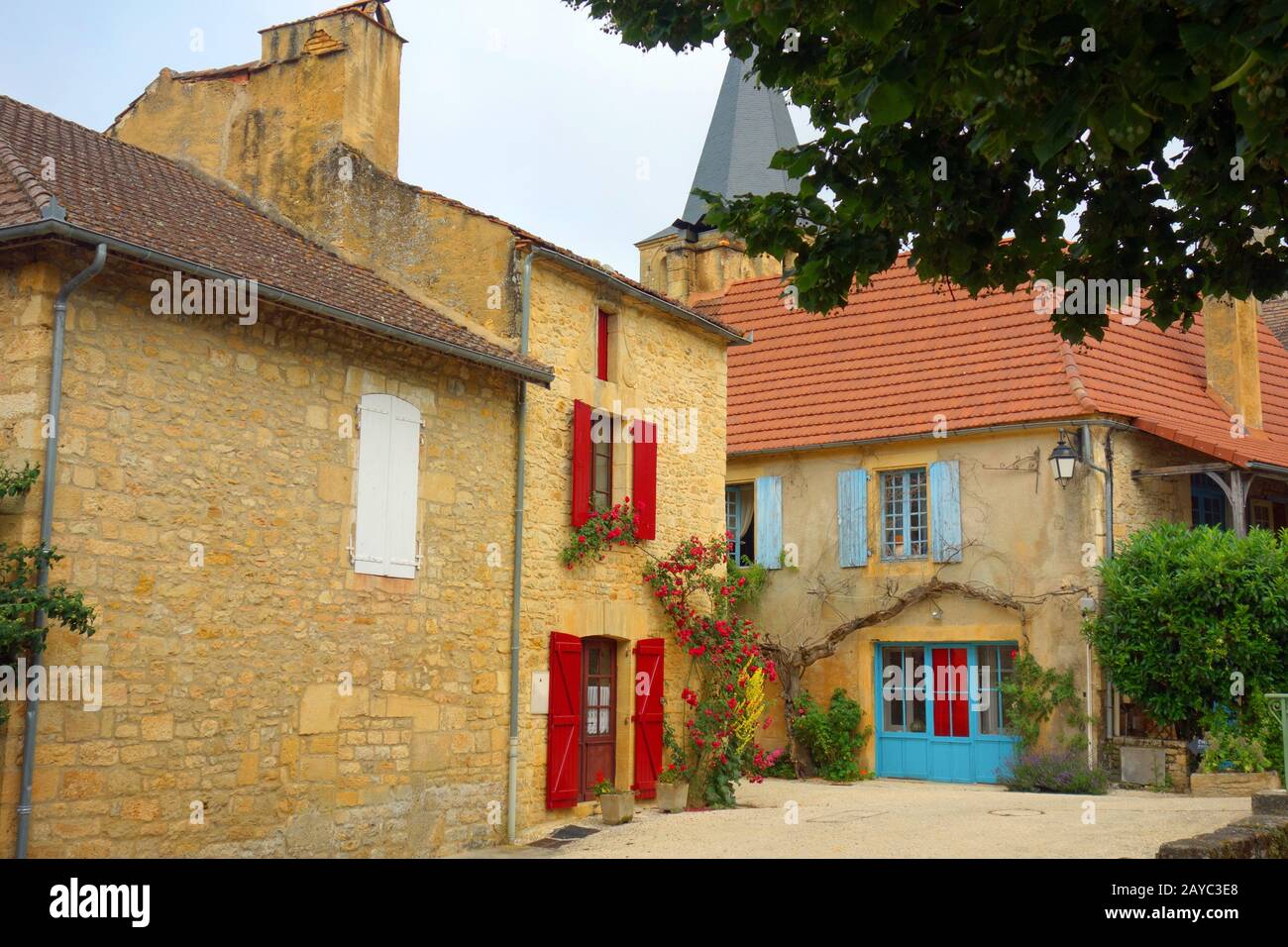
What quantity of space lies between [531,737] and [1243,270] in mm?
7865

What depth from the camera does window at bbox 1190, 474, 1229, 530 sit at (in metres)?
17.9

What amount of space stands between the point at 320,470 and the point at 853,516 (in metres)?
9.34

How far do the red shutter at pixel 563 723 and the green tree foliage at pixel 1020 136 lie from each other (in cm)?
655

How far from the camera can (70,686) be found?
8430 mm

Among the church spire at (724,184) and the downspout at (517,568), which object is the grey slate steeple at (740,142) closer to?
the church spire at (724,184)

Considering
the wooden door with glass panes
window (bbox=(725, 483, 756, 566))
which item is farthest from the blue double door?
the wooden door with glass panes

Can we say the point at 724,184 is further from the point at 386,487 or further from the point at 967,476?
the point at 386,487

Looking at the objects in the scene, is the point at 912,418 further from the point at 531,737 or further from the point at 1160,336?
the point at 531,737

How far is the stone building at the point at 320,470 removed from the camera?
28.6 feet

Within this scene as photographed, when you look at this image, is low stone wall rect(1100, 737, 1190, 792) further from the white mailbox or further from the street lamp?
the white mailbox

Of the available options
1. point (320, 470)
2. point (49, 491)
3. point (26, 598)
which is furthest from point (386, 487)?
point (26, 598)

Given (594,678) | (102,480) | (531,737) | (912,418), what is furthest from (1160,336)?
(102,480)

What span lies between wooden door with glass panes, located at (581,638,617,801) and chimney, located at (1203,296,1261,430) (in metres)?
9.98

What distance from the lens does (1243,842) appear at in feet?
25.0
